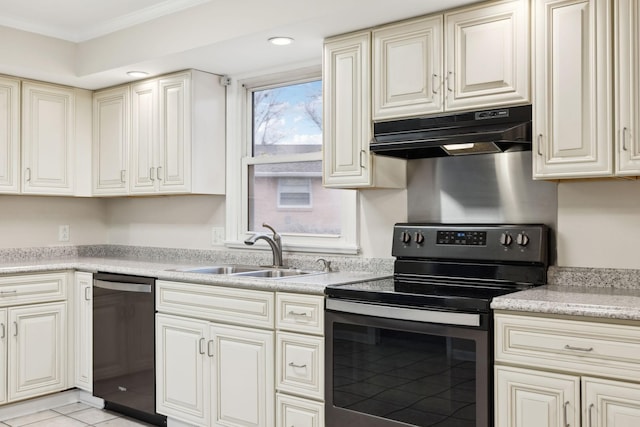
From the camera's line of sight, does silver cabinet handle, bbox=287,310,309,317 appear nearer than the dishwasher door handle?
Yes

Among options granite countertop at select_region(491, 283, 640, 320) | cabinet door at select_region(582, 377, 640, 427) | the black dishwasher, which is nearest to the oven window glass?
granite countertop at select_region(491, 283, 640, 320)

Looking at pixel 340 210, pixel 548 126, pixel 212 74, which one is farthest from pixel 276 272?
pixel 548 126

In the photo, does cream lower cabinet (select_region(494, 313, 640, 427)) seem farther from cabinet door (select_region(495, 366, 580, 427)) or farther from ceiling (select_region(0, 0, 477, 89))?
ceiling (select_region(0, 0, 477, 89))

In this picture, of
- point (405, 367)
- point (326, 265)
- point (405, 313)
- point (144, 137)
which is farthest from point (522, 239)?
point (144, 137)

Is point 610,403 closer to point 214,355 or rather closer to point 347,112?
point 347,112

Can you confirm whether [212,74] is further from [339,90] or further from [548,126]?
[548,126]

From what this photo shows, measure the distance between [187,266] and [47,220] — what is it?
54.8 inches

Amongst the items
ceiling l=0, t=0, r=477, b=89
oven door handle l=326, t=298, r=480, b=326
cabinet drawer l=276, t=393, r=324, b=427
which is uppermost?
ceiling l=0, t=0, r=477, b=89

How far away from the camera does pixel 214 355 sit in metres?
3.03

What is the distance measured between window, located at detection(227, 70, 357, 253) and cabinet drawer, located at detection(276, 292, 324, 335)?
640 millimetres

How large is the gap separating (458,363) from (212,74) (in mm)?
2488

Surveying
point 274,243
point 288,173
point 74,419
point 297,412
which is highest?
point 288,173

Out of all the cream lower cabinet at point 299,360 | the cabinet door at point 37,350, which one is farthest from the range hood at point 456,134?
the cabinet door at point 37,350

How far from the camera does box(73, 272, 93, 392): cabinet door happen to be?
3.75 metres
